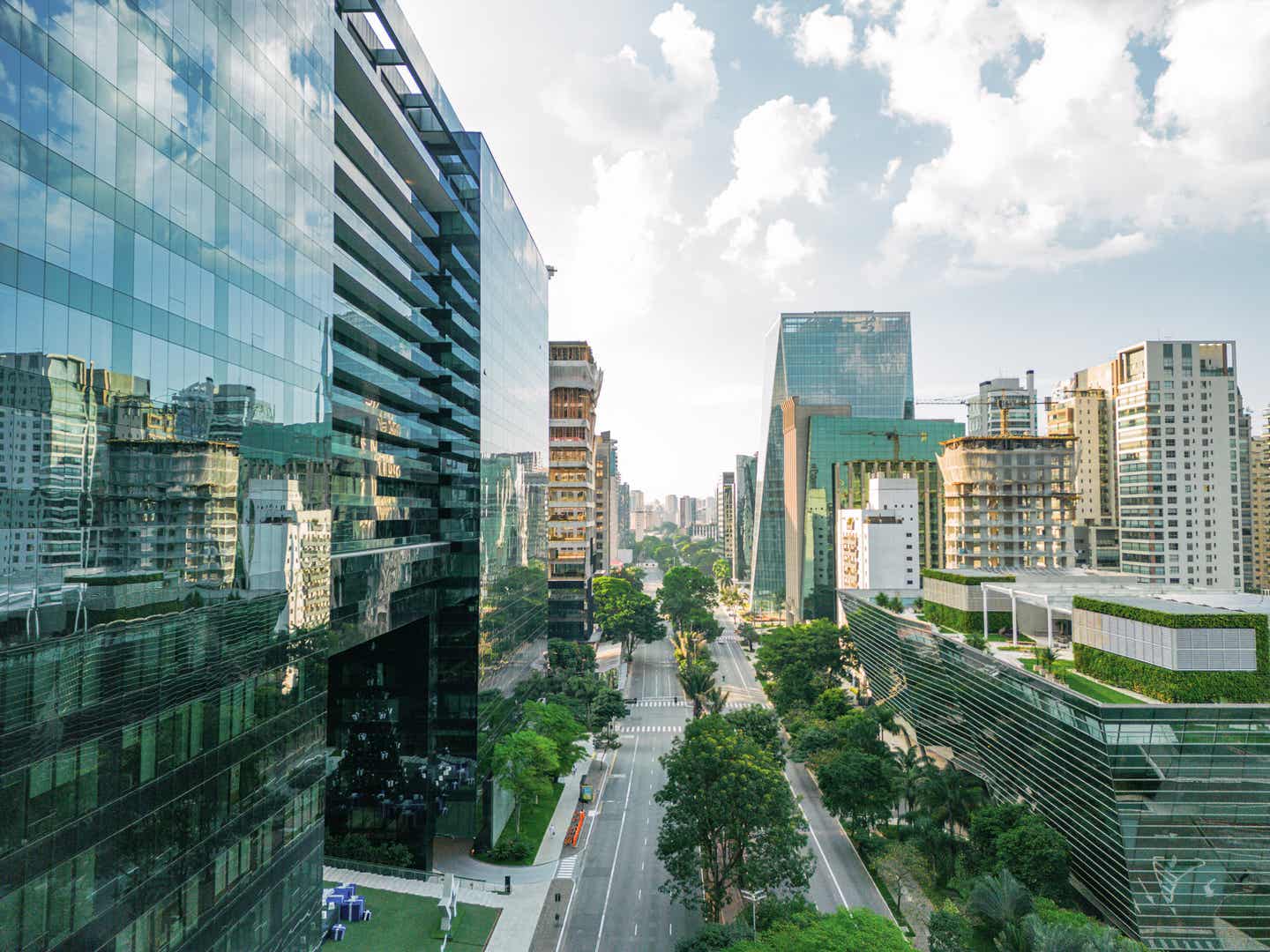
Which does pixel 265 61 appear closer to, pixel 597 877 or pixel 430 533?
pixel 430 533

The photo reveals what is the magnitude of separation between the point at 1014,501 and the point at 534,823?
79410 millimetres

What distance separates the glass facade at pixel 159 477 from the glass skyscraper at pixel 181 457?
0.08 meters

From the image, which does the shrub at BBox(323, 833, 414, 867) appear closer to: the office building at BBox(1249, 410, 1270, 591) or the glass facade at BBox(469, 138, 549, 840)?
the glass facade at BBox(469, 138, 549, 840)

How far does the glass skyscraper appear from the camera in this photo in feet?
59.2

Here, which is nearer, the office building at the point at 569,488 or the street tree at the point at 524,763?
the street tree at the point at 524,763

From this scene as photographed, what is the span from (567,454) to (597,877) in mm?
67993

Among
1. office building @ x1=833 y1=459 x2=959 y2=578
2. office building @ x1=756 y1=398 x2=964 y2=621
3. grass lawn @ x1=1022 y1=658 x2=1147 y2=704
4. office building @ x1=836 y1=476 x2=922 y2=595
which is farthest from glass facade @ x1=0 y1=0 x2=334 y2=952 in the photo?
office building @ x1=756 y1=398 x2=964 y2=621

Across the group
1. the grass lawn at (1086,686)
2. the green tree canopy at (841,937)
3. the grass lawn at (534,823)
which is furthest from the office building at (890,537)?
the green tree canopy at (841,937)

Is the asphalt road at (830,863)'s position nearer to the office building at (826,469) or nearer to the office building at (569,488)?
the office building at (569,488)

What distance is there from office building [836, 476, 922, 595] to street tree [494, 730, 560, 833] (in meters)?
67.0

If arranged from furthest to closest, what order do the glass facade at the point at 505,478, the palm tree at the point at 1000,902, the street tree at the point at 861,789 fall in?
1. the glass facade at the point at 505,478
2. the street tree at the point at 861,789
3. the palm tree at the point at 1000,902

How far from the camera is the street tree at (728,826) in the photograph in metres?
46.4

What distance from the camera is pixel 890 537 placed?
111750 millimetres

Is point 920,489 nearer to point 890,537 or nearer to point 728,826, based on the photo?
point 890,537
